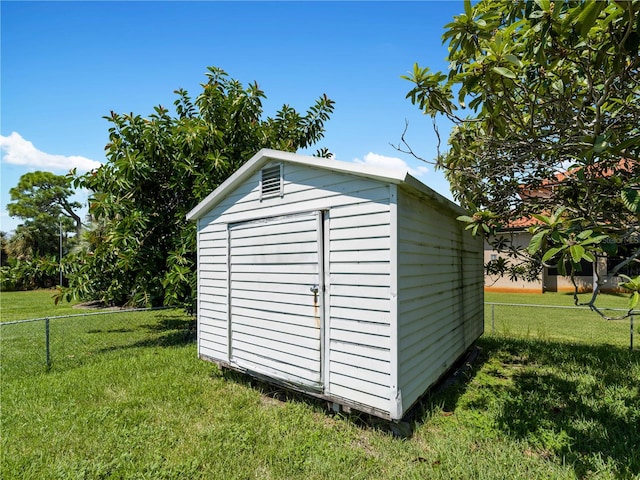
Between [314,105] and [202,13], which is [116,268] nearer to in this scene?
[202,13]

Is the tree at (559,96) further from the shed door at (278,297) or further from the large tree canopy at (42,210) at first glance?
the large tree canopy at (42,210)

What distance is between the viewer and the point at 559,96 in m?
3.42

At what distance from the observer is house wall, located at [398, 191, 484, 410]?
145 inches

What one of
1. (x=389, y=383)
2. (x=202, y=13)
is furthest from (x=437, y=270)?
(x=202, y=13)

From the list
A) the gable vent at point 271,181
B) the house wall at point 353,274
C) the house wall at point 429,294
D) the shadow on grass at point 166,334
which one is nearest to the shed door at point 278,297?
the house wall at point 353,274

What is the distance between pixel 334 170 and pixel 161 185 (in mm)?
5792

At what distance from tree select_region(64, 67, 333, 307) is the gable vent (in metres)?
2.95

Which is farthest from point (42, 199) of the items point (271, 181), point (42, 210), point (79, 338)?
point (271, 181)

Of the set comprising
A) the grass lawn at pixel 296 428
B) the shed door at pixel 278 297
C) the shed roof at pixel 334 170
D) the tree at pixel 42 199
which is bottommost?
the grass lawn at pixel 296 428

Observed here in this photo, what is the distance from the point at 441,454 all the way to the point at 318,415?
1498 millimetres

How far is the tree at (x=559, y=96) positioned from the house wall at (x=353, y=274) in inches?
40.0

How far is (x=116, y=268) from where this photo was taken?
7754 mm

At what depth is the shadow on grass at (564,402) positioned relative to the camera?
3287mm

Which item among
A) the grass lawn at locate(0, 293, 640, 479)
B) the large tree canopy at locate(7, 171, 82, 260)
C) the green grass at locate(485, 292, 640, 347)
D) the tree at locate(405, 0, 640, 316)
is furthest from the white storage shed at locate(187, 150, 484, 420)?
the large tree canopy at locate(7, 171, 82, 260)
